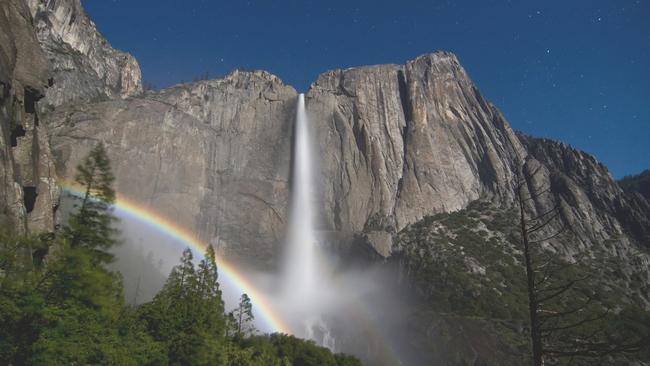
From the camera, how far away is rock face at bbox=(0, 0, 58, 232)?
103 feet

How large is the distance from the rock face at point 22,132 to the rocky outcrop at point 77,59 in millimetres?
73315

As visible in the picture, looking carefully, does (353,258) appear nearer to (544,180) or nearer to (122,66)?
(544,180)

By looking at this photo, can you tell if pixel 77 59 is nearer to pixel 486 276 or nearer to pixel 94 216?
pixel 486 276

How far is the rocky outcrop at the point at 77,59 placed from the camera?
117 metres

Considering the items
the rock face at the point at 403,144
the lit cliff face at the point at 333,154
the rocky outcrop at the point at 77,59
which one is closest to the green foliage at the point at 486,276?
the lit cliff face at the point at 333,154

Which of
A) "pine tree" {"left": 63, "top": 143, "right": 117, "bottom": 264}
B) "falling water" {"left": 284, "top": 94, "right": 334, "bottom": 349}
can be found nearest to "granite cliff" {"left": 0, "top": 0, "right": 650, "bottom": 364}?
"falling water" {"left": 284, "top": 94, "right": 334, "bottom": 349}

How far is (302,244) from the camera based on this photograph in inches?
4338

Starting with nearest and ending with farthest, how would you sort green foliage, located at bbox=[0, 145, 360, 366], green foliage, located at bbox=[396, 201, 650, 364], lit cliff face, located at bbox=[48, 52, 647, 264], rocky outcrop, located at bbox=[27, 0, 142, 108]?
1. green foliage, located at bbox=[0, 145, 360, 366]
2. green foliage, located at bbox=[396, 201, 650, 364]
3. lit cliff face, located at bbox=[48, 52, 647, 264]
4. rocky outcrop, located at bbox=[27, 0, 142, 108]

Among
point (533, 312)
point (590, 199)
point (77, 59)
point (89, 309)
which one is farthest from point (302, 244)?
point (533, 312)

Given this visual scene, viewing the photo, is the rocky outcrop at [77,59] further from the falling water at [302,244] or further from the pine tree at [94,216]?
the pine tree at [94,216]

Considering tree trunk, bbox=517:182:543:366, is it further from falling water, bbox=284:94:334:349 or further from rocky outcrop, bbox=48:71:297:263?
falling water, bbox=284:94:334:349

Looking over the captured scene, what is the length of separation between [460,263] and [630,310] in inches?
1164

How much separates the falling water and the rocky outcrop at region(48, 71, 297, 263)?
276cm

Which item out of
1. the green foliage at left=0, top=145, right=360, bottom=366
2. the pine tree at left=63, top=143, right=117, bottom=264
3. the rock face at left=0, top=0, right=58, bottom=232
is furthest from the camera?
the rock face at left=0, top=0, right=58, bottom=232
